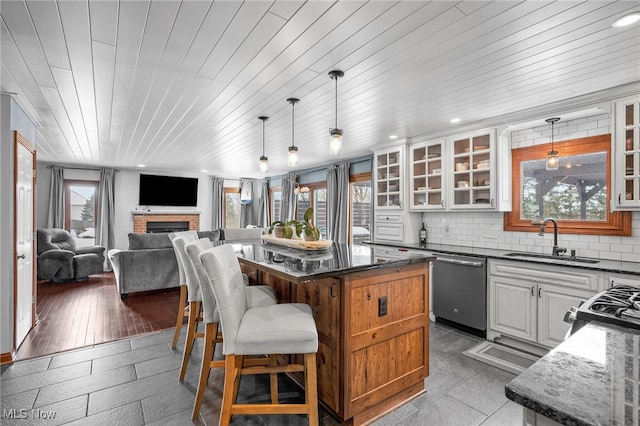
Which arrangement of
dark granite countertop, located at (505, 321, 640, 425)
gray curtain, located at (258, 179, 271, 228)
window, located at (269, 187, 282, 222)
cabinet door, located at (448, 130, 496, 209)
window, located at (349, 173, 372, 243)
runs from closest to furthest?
dark granite countertop, located at (505, 321, 640, 425)
cabinet door, located at (448, 130, 496, 209)
window, located at (349, 173, 372, 243)
window, located at (269, 187, 282, 222)
gray curtain, located at (258, 179, 271, 228)

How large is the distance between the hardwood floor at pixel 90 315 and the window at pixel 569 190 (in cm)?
442

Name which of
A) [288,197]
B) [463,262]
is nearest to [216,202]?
[288,197]

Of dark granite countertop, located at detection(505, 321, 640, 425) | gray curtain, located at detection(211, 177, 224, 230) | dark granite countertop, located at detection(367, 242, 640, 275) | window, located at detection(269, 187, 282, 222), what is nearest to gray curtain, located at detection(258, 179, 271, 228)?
window, located at detection(269, 187, 282, 222)

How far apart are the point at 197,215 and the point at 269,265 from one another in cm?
777

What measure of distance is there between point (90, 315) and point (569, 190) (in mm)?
5910

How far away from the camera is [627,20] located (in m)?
1.80

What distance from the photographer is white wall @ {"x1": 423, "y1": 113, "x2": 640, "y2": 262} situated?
3048mm

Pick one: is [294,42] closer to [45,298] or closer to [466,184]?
[466,184]

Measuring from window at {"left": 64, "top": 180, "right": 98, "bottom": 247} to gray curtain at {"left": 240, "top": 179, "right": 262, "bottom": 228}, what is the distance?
3.68 m

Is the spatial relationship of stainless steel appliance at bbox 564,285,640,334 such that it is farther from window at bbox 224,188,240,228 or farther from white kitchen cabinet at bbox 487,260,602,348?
window at bbox 224,188,240,228

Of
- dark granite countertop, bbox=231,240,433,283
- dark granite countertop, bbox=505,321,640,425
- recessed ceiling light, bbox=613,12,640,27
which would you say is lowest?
dark granite countertop, bbox=505,321,640,425

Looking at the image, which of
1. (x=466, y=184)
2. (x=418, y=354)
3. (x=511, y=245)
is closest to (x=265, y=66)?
(x=418, y=354)

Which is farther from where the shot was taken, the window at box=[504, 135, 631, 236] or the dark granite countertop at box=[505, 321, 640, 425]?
the window at box=[504, 135, 631, 236]

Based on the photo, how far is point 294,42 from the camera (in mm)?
2068
